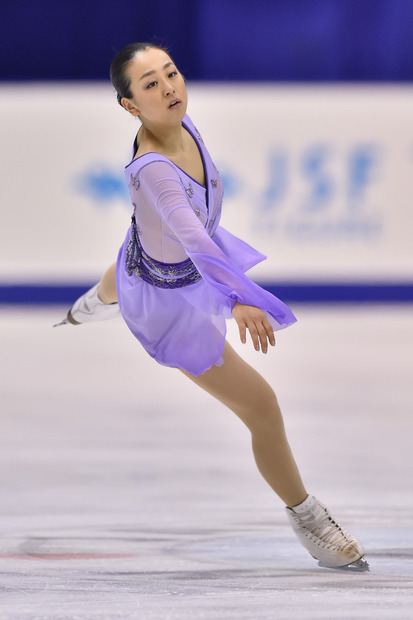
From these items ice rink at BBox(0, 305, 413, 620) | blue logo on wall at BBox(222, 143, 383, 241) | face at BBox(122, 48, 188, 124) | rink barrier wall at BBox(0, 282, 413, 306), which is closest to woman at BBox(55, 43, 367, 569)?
face at BBox(122, 48, 188, 124)

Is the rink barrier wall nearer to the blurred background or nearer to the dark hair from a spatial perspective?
the blurred background

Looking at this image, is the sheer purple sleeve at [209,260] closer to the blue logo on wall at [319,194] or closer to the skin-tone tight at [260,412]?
the skin-tone tight at [260,412]

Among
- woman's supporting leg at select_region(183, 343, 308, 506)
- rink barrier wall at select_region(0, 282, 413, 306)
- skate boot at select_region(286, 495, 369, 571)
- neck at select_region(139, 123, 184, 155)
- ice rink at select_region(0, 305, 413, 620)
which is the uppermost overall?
neck at select_region(139, 123, 184, 155)

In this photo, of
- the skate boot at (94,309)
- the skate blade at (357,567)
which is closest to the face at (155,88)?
the skate boot at (94,309)

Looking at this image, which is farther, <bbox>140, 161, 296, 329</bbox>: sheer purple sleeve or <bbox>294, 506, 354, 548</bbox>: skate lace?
A: <bbox>294, 506, 354, 548</bbox>: skate lace

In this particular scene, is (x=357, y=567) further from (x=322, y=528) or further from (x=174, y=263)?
(x=174, y=263)

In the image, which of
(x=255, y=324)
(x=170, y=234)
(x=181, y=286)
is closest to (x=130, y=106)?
(x=170, y=234)

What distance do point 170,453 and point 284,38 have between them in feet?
16.0

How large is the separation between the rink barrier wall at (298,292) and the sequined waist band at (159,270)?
4622 mm

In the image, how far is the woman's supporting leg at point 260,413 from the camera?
7.55ft

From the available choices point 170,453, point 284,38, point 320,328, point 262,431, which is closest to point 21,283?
point 320,328

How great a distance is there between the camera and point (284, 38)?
754 centimetres

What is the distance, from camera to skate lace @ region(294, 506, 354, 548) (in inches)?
91.8

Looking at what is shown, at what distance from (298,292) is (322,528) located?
4.74 m
